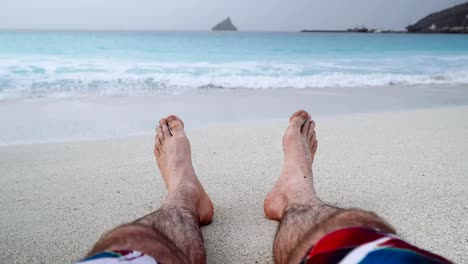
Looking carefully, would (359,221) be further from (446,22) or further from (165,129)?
(446,22)

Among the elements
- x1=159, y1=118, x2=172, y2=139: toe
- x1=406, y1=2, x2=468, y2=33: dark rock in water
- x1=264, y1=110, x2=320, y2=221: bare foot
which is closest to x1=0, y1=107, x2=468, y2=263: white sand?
x1=264, y1=110, x2=320, y2=221: bare foot

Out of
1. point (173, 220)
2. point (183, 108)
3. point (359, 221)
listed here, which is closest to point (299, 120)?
point (173, 220)

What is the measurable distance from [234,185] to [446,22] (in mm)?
79153

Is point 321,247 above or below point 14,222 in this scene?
above

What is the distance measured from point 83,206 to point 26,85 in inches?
202

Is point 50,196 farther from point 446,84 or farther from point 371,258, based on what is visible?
point 446,84

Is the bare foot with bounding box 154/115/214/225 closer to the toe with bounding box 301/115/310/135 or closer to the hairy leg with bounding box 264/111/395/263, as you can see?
the hairy leg with bounding box 264/111/395/263

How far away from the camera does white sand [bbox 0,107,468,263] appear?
Answer: 57.8 inches

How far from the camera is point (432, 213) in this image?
166cm

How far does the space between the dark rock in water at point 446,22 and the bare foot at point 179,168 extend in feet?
245

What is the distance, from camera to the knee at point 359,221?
82 cm

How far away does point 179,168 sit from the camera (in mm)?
1821

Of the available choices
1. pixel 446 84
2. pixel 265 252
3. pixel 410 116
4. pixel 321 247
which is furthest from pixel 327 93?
pixel 321 247

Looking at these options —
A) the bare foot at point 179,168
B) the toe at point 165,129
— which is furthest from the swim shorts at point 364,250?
the toe at point 165,129
